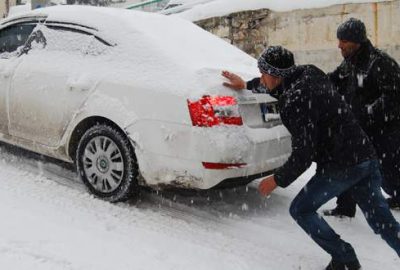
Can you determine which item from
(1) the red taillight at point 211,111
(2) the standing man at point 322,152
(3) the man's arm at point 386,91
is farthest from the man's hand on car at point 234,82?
(3) the man's arm at point 386,91

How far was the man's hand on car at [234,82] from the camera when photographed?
3934mm

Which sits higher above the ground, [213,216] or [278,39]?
[278,39]

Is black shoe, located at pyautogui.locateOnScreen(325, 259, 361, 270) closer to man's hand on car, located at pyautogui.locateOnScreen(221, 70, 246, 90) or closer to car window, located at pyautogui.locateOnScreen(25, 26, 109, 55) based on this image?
man's hand on car, located at pyautogui.locateOnScreen(221, 70, 246, 90)

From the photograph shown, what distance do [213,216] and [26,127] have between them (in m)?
2.07

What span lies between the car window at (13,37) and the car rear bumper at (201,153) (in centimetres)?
195

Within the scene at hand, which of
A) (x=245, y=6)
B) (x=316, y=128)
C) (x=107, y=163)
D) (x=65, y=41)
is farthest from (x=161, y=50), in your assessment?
(x=245, y=6)

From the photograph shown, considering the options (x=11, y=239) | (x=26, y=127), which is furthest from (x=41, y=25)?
(x=11, y=239)

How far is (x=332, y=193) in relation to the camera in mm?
3166

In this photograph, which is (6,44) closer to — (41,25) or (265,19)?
(41,25)

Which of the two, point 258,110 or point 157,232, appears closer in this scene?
point 157,232

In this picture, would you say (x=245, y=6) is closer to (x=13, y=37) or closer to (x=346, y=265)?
(x=13, y=37)

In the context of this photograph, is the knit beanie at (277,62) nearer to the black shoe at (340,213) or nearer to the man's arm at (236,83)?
the man's arm at (236,83)

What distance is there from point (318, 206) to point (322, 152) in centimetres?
36

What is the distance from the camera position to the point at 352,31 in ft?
12.8
